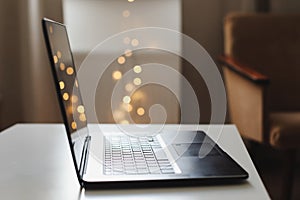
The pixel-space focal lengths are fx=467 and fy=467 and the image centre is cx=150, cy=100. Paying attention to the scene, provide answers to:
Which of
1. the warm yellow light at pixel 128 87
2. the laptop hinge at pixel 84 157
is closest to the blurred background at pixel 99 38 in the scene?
the warm yellow light at pixel 128 87

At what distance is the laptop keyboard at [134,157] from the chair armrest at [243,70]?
0.89 meters

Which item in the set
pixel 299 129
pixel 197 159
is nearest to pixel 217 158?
pixel 197 159

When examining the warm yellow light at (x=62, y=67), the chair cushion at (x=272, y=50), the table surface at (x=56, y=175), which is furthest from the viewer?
the chair cushion at (x=272, y=50)

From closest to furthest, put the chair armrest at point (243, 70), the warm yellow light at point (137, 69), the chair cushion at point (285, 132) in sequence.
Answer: the chair cushion at point (285, 132)
the chair armrest at point (243, 70)
the warm yellow light at point (137, 69)

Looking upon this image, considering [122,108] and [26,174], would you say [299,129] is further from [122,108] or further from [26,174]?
[26,174]

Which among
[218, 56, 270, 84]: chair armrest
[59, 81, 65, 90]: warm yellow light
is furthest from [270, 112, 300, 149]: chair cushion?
[59, 81, 65, 90]: warm yellow light

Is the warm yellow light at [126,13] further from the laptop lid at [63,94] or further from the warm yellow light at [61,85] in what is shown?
the warm yellow light at [61,85]

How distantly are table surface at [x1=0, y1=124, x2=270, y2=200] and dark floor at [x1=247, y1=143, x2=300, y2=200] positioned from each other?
1165 millimetres

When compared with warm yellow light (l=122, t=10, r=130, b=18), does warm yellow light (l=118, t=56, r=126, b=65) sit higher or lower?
lower

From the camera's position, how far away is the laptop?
75 cm

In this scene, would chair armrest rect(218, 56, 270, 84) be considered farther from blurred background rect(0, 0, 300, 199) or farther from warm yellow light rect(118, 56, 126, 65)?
warm yellow light rect(118, 56, 126, 65)

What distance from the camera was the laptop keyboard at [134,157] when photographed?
0.81 meters

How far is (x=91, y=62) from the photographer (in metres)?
2.34

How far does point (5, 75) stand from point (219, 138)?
1.59 metres
